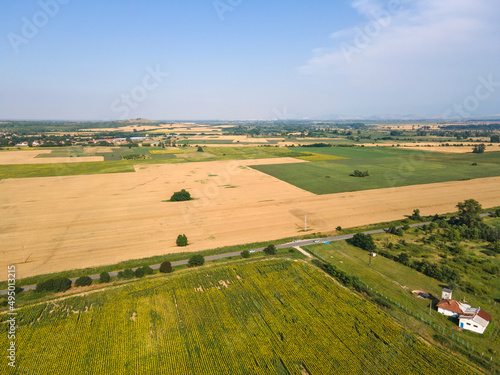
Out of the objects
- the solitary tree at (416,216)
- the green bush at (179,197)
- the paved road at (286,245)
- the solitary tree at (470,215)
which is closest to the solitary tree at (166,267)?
the paved road at (286,245)

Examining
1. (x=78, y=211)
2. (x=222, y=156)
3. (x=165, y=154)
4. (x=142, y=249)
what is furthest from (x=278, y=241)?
(x=165, y=154)

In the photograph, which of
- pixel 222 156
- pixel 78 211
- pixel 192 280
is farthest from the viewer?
pixel 222 156

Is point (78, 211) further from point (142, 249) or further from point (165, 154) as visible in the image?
point (165, 154)

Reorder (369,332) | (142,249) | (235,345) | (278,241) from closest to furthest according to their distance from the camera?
(235,345), (369,332), (142,249), (278,241)

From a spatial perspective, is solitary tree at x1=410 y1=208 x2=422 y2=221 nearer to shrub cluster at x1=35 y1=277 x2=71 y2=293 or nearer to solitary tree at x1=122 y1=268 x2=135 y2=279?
solitary tree at x1=122 y1=268 x2=135 y2=279
